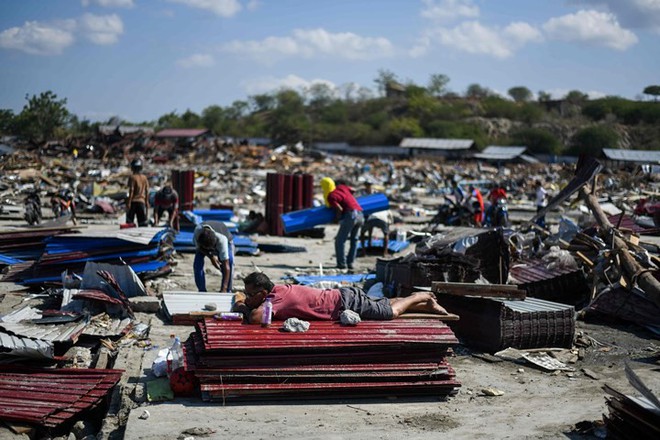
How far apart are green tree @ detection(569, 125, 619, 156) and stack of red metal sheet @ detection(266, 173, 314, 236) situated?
4950 centimetres

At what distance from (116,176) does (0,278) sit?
81.7 ft

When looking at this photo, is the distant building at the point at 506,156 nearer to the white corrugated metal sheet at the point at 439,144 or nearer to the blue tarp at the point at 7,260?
the white corrugated metal sheet at the point at 439,144

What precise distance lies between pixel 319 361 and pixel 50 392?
226cm

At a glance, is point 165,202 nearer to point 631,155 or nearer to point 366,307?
point 366,307

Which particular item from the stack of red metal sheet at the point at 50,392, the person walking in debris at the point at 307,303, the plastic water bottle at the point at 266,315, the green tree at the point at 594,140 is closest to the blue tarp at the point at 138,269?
the stack of red metal sheet at the point at 50,392

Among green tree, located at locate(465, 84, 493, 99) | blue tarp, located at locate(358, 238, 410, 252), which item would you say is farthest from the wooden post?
green tree, located at locate(465, 84, 493, 99)

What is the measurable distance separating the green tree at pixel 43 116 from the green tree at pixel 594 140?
47.3 metres

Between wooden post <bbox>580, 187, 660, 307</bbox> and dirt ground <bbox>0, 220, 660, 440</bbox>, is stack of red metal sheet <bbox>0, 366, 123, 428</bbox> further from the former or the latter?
wooden post <bbox>580, 187, 660, 307</bbox>

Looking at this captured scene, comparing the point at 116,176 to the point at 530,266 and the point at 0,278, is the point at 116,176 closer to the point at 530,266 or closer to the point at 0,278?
the point at 0,278

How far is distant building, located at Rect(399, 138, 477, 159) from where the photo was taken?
6525cm

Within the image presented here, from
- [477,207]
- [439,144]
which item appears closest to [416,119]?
[439,144]

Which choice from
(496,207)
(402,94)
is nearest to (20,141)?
(496,207)

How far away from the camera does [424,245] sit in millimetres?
9578

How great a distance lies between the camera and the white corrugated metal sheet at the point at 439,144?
65.2 metres
